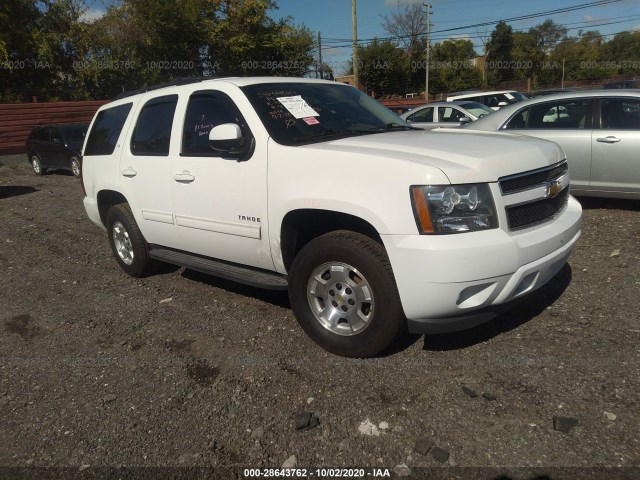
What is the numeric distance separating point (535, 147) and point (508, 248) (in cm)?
86

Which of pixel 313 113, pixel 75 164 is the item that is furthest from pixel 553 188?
pixel 75 164

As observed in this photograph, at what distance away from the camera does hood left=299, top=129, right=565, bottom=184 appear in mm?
2768

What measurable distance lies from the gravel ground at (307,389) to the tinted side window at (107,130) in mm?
1558

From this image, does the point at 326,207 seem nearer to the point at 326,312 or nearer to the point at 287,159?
the point at 287,159

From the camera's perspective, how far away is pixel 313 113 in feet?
12.3

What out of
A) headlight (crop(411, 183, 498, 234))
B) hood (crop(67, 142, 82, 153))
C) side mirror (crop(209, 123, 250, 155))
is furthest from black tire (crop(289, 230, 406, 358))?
hood (crop(67, 142, 82, 153))

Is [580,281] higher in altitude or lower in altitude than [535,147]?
lower

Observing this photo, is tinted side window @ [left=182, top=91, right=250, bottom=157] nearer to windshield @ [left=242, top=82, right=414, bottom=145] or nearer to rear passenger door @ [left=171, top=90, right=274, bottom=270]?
rear passenger door @ [left=171, top=90, right=274, bottom=270]

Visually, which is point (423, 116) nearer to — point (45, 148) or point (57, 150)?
point (57, 150)

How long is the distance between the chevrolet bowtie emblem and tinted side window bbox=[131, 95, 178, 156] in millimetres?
2909

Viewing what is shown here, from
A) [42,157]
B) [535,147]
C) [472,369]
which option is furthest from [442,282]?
[42,157]

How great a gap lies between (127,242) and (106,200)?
23.2 inches

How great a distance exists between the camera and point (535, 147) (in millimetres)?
3227

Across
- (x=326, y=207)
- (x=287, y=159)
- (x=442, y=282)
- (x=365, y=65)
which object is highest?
(x=365, y=65)
